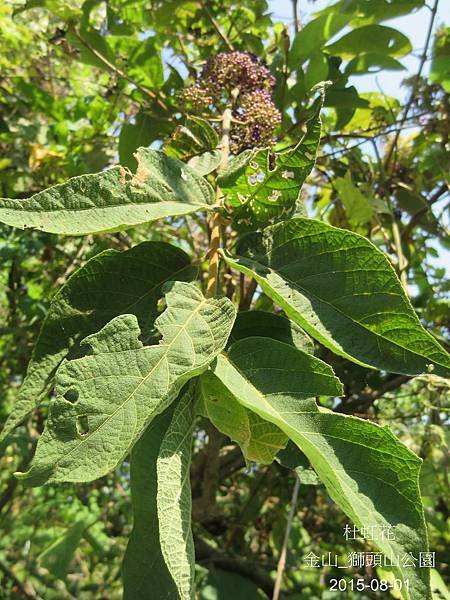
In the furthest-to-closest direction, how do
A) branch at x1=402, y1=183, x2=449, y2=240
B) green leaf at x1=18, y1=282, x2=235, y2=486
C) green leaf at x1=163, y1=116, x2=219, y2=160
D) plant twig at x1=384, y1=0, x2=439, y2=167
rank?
branch at x1=402, y1=183, x2=449, y2=240, plant twig at x1=384, y1=0, x2=439, y2=167, green leaf at x1=163, y1=116, x2=219, y2=160, green leaf at x1=18, y1=282, x2=235, y2=486

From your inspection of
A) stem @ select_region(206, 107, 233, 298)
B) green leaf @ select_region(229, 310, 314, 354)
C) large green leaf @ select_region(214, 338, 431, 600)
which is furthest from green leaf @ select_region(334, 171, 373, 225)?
large green leaf @ select_region(214, 338, 431, 600)

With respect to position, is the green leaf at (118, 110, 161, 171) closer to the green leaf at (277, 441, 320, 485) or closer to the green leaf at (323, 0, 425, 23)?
the green leaf at (323, 0, 425, 23)

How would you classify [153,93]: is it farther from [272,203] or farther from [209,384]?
[209,384]

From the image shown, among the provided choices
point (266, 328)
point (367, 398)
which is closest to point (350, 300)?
point (266, 328)

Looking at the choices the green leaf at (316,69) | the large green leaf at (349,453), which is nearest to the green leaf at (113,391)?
the large green leaf at (349,453)

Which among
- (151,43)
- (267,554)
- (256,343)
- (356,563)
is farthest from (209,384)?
(267,554)

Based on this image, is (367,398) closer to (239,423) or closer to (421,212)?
(421,212)
